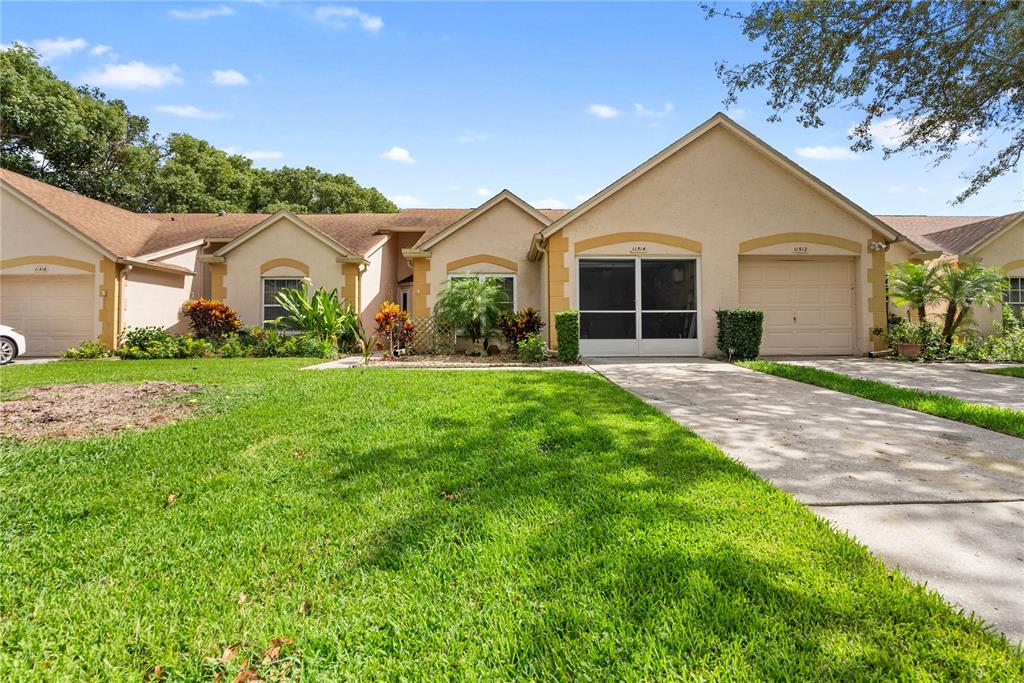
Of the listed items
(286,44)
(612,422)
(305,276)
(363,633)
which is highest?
(286,44)

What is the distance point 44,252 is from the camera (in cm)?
1445

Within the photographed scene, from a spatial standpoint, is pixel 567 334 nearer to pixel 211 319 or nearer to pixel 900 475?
pixel 900 475

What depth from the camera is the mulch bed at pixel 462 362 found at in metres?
10.6

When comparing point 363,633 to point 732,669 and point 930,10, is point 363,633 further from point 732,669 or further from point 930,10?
point 930,10

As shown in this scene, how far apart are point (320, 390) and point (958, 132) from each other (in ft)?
52.2

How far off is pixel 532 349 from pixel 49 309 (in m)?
15.7

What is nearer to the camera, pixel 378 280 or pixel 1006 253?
pixel 1006 253

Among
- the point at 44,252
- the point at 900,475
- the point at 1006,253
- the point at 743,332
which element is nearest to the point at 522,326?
the point at 743,332

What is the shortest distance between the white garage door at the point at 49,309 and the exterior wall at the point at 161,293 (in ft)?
3.06

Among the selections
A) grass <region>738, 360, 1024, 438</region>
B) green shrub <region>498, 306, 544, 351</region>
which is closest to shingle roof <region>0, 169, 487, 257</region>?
green shrub <region>498, 306, 544, 351</region>

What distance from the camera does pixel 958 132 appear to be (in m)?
11.3

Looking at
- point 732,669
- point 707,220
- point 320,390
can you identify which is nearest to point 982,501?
point 732,669

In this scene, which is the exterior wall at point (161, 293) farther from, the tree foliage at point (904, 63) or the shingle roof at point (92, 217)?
the tree foliage at point (904, 63)

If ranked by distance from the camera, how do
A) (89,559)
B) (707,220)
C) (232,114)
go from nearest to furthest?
(89,559)
(707,220)
(232,114)
